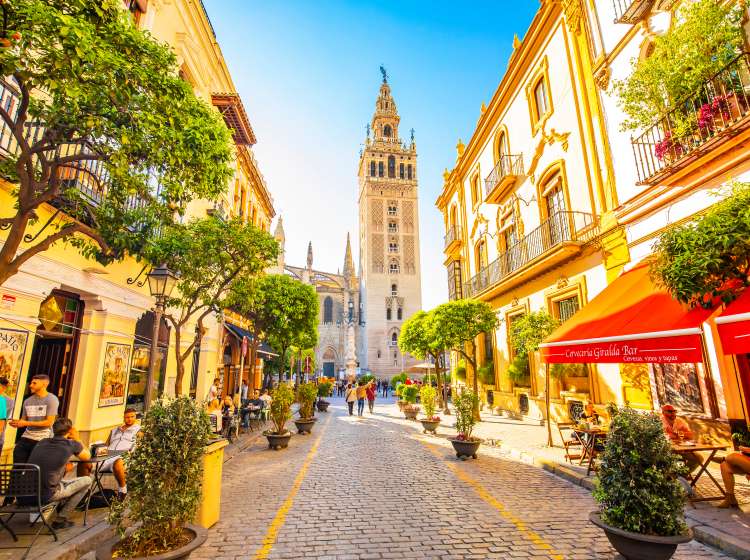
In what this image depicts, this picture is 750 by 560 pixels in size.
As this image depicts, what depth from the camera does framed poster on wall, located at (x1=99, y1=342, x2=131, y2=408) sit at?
30.3 feet

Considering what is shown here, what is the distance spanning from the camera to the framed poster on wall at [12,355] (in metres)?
6.59

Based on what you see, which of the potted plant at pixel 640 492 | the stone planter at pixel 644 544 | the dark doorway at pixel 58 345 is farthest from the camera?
the dark doorway at pixel 58 345

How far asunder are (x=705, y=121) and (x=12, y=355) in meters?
12.6

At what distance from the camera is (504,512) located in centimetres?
544

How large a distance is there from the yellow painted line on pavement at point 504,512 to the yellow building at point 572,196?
14.9ft

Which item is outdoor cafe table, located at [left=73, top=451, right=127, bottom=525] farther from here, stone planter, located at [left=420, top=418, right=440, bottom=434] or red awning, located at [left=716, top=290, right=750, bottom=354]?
stone planter, located at [left=420, top=418, right=440, bottom=434]

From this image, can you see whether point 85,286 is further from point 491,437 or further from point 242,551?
point 491,437

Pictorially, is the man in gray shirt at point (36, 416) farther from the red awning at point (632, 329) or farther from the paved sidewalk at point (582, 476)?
the red awning at point (632, 329)

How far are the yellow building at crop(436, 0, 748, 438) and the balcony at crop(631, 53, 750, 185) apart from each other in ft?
0.68

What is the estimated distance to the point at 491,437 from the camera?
1146 cm

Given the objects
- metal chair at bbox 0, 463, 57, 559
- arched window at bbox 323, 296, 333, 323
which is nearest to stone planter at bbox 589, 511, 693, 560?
metal chair at bbox 0, 463, 57, 559

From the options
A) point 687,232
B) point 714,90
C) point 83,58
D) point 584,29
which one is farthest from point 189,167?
point 584,29

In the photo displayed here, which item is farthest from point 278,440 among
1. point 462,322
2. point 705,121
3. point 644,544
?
point 705,121

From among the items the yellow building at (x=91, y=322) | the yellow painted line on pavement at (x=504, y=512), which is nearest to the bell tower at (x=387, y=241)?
the yellow building at (x=91, y=322)
